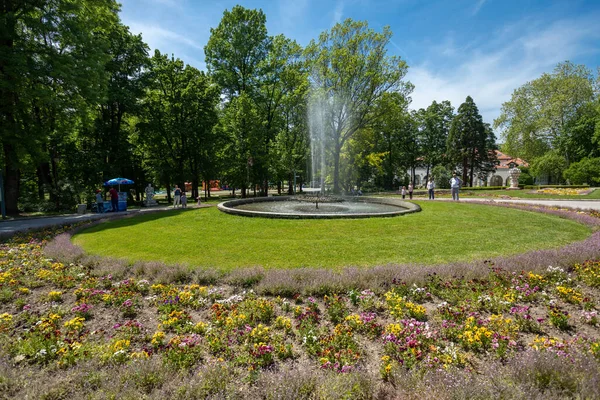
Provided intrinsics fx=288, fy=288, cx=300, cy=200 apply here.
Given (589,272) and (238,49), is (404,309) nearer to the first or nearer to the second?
(589,272)

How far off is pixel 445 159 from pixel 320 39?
3426 cm

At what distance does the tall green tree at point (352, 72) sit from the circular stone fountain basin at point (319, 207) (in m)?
14.0

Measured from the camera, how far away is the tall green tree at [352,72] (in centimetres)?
2992

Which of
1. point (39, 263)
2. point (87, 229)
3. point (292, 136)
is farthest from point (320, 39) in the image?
point (39, 263)

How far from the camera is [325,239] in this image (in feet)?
31.6

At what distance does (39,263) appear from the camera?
7.84m

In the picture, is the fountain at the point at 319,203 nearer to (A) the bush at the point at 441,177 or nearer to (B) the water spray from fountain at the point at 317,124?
(B) the water spray from fountain at the point at 317,124

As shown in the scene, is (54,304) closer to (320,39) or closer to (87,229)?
(87,229)

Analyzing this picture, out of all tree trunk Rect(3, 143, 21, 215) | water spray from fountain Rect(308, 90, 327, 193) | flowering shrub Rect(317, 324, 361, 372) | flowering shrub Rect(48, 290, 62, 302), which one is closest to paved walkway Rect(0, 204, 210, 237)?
tree trunk Rect(3, 143, 21, 215)

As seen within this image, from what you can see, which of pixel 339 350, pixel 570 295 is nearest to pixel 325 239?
pixel 339 350

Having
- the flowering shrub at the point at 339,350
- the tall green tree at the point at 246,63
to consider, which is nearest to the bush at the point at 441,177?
the tall green tree at the point at 246,63

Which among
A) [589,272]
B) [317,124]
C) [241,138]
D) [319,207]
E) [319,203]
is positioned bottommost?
[589,272]

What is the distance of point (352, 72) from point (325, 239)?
25.1 meters

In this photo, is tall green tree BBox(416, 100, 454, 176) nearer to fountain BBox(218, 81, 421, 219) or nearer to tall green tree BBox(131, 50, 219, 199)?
fountain BBox(218, 81, 421, 219)
